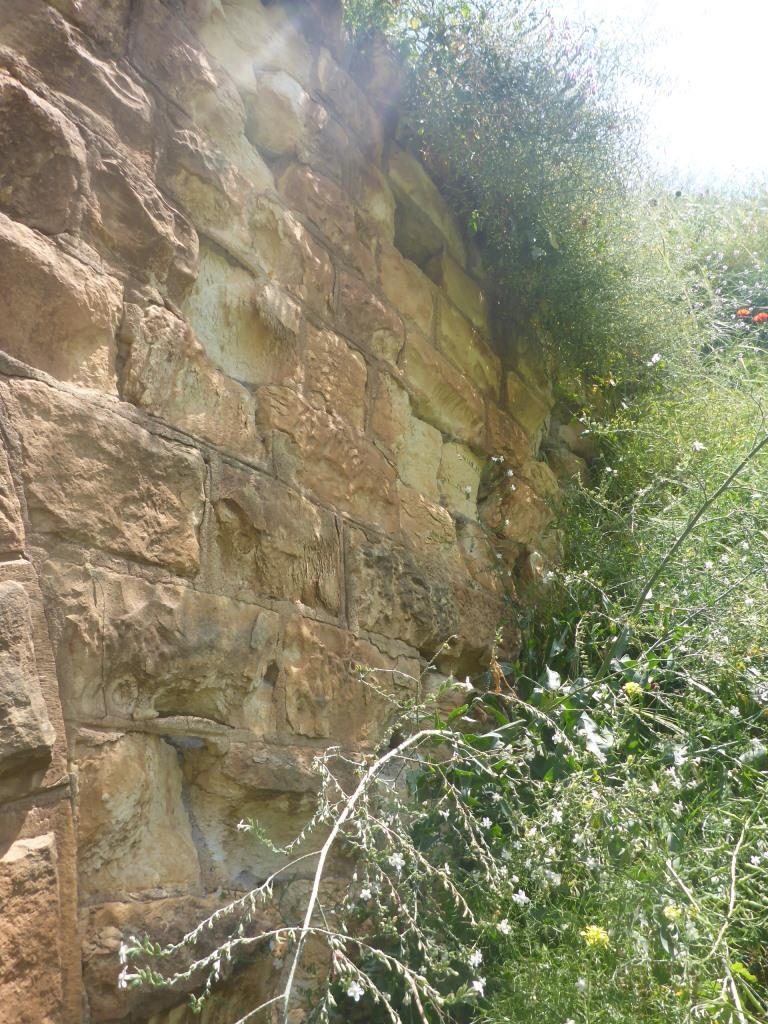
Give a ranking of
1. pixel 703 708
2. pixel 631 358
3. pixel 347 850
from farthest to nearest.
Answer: pixel 631 358 → pixel 703 708 → pixel 347 850

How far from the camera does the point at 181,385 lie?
171 cm

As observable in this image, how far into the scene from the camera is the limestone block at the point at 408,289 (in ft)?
8.70

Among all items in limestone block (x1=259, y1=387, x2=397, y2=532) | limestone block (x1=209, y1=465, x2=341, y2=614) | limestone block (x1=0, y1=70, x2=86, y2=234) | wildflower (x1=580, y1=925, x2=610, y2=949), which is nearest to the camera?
limestone block (x1=0, y1=70, x2=86, y2=234)

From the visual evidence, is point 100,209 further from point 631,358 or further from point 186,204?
point 631,358

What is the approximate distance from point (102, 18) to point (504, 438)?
6.18ft

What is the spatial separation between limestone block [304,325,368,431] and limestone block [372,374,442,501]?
0.10 m

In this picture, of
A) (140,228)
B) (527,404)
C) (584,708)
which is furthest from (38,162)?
(527,404)

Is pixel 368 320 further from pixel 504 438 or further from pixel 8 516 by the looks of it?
pixel 8 516

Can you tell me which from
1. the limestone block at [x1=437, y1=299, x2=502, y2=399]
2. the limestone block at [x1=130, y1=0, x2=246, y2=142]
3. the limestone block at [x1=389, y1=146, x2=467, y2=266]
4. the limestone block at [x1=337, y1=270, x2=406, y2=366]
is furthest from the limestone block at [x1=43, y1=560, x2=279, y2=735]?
the limestone block at [x1=389, y1=146, x2=467, y2=266]

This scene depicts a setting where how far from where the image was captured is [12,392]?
1339 millimetres

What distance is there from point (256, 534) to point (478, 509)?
50.1 inches

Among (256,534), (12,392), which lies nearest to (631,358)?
(256,534)

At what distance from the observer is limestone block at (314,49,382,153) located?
95.4 inches

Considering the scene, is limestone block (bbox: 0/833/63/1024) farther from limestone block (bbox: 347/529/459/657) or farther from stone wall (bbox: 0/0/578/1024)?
limestone block (bbox: 347/529/459/657)
